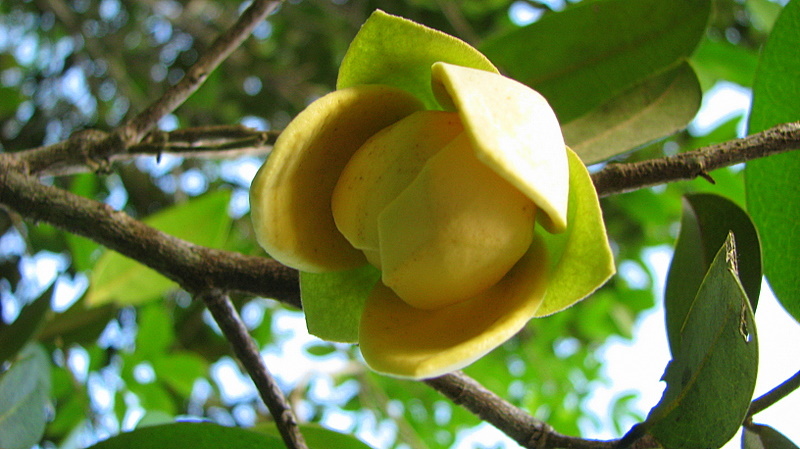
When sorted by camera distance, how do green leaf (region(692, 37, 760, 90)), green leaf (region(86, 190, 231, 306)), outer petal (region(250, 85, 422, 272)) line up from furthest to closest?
green leaf (region(692, 37, 760, 90)) < green leaf (region(86, 190, 231, 306)) < outer petal (region(250, 85, 422, 272))

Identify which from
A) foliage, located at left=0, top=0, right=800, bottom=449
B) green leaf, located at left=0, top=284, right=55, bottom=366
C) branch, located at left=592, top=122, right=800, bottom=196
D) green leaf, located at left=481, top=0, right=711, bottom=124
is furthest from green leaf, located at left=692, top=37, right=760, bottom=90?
green leaf, located at left=0, top=284, right=55, bottom=366

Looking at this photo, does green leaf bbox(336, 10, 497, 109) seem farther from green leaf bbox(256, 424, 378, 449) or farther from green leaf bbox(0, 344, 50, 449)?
green leaf bbox(0, 344, 50, 449)

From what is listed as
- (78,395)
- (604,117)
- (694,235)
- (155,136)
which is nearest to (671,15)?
(604,117)

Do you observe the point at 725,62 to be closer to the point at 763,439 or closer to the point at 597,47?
the point at 597,47

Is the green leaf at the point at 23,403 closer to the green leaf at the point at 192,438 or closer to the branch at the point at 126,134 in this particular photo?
the green leaf at the point at 192,438

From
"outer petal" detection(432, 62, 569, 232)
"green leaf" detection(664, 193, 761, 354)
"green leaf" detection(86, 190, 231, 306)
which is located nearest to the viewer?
"outer petal" detection(432, 62, 569, 232)

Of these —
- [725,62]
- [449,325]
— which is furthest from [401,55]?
[725,62]

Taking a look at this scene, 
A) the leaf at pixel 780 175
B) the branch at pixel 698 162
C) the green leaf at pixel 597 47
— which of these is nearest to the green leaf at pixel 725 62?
the green leaf at pixel 597 47
